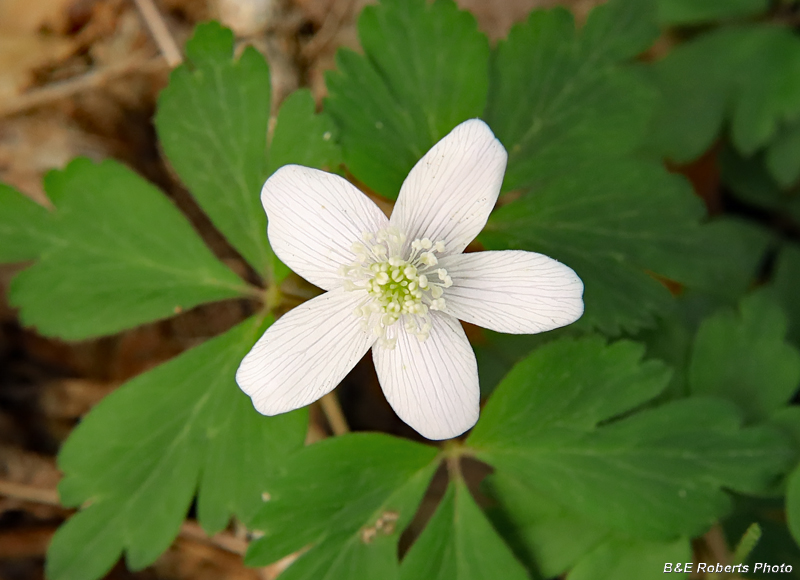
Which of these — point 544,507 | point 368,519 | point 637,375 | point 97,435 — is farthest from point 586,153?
point 97,435

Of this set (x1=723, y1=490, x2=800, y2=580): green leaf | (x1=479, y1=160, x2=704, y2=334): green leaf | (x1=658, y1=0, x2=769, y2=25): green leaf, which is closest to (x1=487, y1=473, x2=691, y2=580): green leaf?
(x1=723, y1=490, x2=800, y2=580): green leaf

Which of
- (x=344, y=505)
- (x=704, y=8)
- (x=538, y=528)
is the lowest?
(x=538, y=528)

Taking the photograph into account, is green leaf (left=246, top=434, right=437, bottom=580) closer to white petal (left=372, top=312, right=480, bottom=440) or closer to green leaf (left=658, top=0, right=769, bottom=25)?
white petal (left=372, top=312, right=480, bottom=440)

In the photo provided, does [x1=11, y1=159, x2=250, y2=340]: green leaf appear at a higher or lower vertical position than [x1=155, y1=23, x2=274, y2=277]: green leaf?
lower

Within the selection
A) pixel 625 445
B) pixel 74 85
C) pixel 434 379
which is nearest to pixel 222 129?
pixel 434 379

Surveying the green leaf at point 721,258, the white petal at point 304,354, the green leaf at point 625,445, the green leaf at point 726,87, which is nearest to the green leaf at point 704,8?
the green leaf at point 726,87

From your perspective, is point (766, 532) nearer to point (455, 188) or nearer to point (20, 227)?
point (455, 188)
